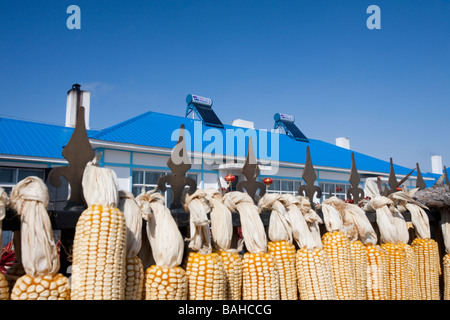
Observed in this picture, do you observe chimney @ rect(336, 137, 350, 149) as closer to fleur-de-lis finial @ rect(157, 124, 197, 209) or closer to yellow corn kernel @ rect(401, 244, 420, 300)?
yellow corn kernel @ rect(401, 244, 420, 300)

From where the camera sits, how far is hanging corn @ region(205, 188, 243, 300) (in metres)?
1.88

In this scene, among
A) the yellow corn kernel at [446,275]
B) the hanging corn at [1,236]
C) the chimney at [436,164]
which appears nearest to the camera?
the hanging corn at [1,236]

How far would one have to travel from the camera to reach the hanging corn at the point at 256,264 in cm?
194

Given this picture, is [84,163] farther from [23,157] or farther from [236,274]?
[23,157]

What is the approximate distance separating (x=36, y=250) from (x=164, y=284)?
593 millimetres

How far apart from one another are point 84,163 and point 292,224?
133cm

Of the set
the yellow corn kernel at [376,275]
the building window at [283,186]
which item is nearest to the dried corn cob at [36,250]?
the yellow corn kernel at [376,275]

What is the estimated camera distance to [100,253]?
4.74ft

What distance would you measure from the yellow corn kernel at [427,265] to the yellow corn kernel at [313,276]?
4.31 feet

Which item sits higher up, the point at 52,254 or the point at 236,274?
the point at 52,254

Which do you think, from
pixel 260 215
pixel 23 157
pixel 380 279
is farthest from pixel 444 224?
pixel 23 157

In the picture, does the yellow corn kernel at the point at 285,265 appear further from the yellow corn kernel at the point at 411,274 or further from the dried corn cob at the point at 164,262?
the yellow corn kernel at the point at 411,274
